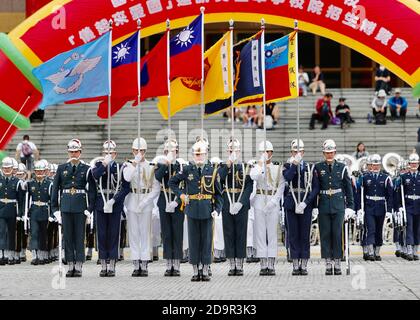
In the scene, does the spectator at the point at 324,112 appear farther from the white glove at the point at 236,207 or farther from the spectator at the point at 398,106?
the white glove at the point at 236,207

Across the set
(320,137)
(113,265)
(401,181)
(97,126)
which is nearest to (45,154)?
(97,126)

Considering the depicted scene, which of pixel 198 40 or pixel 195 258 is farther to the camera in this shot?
pixel 198 40

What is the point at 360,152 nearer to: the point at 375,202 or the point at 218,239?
the point at 375,202

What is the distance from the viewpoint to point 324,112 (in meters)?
32.3

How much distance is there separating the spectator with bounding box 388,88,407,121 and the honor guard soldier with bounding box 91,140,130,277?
16.8 m

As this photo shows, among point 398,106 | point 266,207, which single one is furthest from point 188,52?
point 398,106

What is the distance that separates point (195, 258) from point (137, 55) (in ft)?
10.5

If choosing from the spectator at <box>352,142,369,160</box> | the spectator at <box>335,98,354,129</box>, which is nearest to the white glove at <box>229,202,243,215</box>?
the spectator at <box>352,142,369,160</box>

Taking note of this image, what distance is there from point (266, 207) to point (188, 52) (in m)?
2.53

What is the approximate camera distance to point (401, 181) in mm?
21172

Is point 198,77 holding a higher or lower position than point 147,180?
higher

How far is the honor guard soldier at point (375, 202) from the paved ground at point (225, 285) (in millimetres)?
1665

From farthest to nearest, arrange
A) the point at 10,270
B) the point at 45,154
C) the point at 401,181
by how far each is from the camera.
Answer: the point at 45,154
the point at 401,181
the point at 10,270

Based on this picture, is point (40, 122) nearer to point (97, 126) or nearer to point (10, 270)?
point (97, 126)
